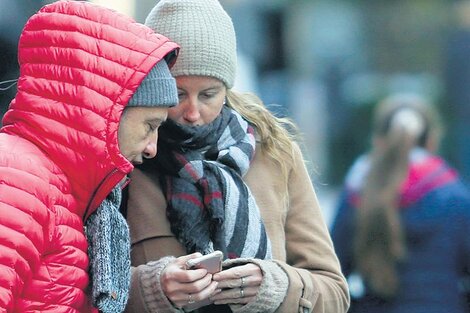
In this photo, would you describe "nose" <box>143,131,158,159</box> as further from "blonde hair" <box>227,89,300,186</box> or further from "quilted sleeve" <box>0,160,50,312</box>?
"blonde hair" <box>227,89,300,186</box>

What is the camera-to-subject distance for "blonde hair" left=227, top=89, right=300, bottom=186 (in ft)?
9.97

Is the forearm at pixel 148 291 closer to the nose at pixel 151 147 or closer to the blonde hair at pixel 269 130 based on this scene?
the nose at pixel 151 147

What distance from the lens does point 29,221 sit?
224 cm

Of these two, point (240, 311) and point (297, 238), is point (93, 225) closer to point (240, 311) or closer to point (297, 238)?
point (240, 311)

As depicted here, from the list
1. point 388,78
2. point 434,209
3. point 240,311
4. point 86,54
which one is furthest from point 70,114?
point 388,78

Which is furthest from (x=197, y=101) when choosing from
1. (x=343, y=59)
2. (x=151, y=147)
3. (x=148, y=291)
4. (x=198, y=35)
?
(x=343, y=59)

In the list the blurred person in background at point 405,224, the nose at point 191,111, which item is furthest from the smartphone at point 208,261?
the blurred person in background at point 405,224

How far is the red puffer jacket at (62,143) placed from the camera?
2.24m

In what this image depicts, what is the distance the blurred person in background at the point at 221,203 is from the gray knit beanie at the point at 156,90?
251 millimetres

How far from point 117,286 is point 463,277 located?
244 cm

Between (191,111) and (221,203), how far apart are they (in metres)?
0.24

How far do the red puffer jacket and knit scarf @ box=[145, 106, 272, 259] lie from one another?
1.22ft

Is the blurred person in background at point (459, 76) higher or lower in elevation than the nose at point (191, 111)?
lower

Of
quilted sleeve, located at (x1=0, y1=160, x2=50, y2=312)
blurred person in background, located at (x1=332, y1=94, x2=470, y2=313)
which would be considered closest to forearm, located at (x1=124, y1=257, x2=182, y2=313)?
quilted sleeve, located at (x1=0, y1=160, x2=50, y2=312)
